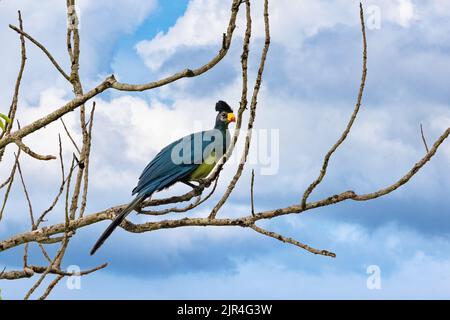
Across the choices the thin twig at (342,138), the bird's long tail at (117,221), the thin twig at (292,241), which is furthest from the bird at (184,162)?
the thin twig at (342,138)

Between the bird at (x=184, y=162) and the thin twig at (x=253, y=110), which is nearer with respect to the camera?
the thin twig at (x=253, y=110)

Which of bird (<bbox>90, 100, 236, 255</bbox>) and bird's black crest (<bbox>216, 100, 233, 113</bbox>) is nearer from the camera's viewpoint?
bird (<bbox>90, 100, 236, 255</bbox>)

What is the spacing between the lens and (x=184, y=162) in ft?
21.0

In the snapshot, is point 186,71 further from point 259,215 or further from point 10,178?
point 10,178

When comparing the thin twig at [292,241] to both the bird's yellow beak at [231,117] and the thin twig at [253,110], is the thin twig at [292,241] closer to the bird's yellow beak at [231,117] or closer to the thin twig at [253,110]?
the thin twig at [253,110]

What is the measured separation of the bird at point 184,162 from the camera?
566 centimetres

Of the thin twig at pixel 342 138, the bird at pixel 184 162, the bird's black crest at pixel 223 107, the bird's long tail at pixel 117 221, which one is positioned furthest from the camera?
the bird's black crest at pixel 223 107

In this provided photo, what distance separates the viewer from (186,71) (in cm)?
420

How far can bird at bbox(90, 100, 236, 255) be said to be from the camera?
18.6 feet

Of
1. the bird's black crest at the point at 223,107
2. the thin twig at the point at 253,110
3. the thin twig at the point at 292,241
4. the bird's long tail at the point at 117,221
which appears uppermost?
the bird's black crest at the point at 223,107

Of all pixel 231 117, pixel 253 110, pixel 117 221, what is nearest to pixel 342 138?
pixel 253 110

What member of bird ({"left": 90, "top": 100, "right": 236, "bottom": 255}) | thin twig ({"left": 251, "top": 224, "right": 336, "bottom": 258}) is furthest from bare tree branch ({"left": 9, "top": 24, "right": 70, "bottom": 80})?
thin twig ({"left": 251, "top": 224, "right": 336, "bottom": 258})

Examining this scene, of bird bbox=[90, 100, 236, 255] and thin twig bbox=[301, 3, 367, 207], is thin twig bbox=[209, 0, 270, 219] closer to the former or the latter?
thin twig bbox=[301, 3, 367, 207]
